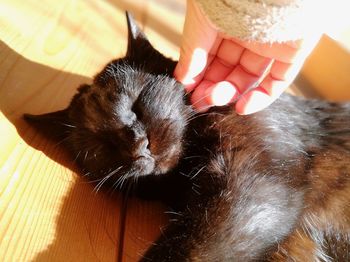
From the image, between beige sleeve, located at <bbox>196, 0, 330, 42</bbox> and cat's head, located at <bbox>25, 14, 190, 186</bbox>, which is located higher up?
beige sleeve, located at <bbox>196, 0, 330, 42</bbox>

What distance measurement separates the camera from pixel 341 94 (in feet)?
5.78

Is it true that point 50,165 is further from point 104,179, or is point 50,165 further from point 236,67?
point 236,67

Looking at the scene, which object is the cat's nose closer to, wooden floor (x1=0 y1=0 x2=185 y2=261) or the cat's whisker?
the cat's whisker

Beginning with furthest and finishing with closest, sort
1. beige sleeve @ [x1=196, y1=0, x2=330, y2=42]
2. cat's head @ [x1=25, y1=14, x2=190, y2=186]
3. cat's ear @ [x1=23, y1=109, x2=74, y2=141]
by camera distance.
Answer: cat's ear @ [x1=23, y1=109, x2=74, y2=141] < cat's head @ [x1=25, y1=14, x2=190, y2=186] < beige sleeve @ [x1=196, y1=0, x2=330, y2=42]

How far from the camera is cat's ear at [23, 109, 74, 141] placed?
1216mm

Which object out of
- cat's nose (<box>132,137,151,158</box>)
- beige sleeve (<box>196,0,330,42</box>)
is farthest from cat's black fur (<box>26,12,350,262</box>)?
beige sleeve (<box>196,0,330,42</box>)

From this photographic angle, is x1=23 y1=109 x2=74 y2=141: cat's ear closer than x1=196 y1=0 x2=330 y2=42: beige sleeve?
No

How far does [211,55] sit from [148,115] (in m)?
0.32

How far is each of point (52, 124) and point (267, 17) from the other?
2.14 ft

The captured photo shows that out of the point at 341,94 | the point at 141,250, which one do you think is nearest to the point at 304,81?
the point at 341,94

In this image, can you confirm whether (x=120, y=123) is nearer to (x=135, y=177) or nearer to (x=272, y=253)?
(x=135, y=177)

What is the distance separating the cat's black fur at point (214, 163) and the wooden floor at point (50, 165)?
66 millimetres

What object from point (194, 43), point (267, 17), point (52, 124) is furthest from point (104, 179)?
point (267, 17)

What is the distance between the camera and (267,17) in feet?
3.12
